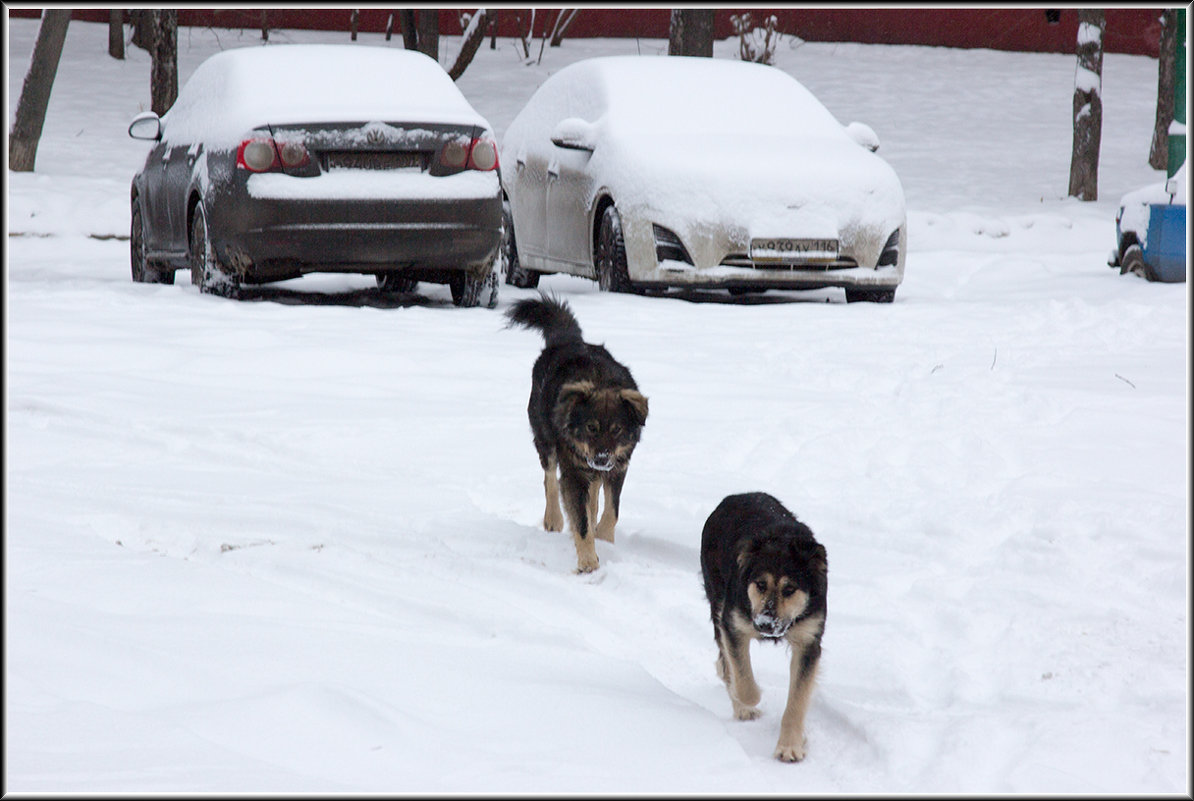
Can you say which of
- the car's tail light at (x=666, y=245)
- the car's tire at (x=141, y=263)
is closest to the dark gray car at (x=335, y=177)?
the car's tail light at (x=666, y=245)

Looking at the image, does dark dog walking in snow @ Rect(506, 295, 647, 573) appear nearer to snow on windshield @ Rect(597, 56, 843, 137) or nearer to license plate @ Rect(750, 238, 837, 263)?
license plate @ Rect(750, 238, 837, 263)

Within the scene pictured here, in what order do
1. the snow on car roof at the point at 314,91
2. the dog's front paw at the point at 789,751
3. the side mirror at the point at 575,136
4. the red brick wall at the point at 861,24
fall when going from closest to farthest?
the dog's front paw at the point at 789,751
the snow on car roof at the point at 314,91
the side mirror at the point at 575,136
the red brick wall at the point at 861,24

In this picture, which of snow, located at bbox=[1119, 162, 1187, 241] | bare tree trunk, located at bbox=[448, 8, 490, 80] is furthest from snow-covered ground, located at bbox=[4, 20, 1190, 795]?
bare tree trunk, located at bbox=[448, 8, 490, 80]

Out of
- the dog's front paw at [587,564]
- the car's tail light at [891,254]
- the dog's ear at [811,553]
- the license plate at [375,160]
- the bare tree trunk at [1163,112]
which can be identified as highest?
the dog's ear at [811,553]

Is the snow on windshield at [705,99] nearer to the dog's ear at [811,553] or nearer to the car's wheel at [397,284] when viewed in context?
the car's wheel at [397,284]

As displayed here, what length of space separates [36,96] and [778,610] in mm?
17505

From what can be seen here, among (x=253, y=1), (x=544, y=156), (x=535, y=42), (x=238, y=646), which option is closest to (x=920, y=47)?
(x=535, y=42)

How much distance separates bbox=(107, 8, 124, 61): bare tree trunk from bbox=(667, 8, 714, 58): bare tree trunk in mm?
15664

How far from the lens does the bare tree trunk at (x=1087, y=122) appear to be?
19406 millimetres

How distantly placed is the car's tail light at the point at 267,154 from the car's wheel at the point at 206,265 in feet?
1.97

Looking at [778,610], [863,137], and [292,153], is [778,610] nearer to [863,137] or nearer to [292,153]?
[292,153]

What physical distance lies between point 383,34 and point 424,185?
2689 centimetres

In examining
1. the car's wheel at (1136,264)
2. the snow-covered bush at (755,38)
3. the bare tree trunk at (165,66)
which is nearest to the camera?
the car's wheel at (1136,264)

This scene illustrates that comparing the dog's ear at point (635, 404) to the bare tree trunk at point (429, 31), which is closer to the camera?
the dog's ear at point (635, 404)
